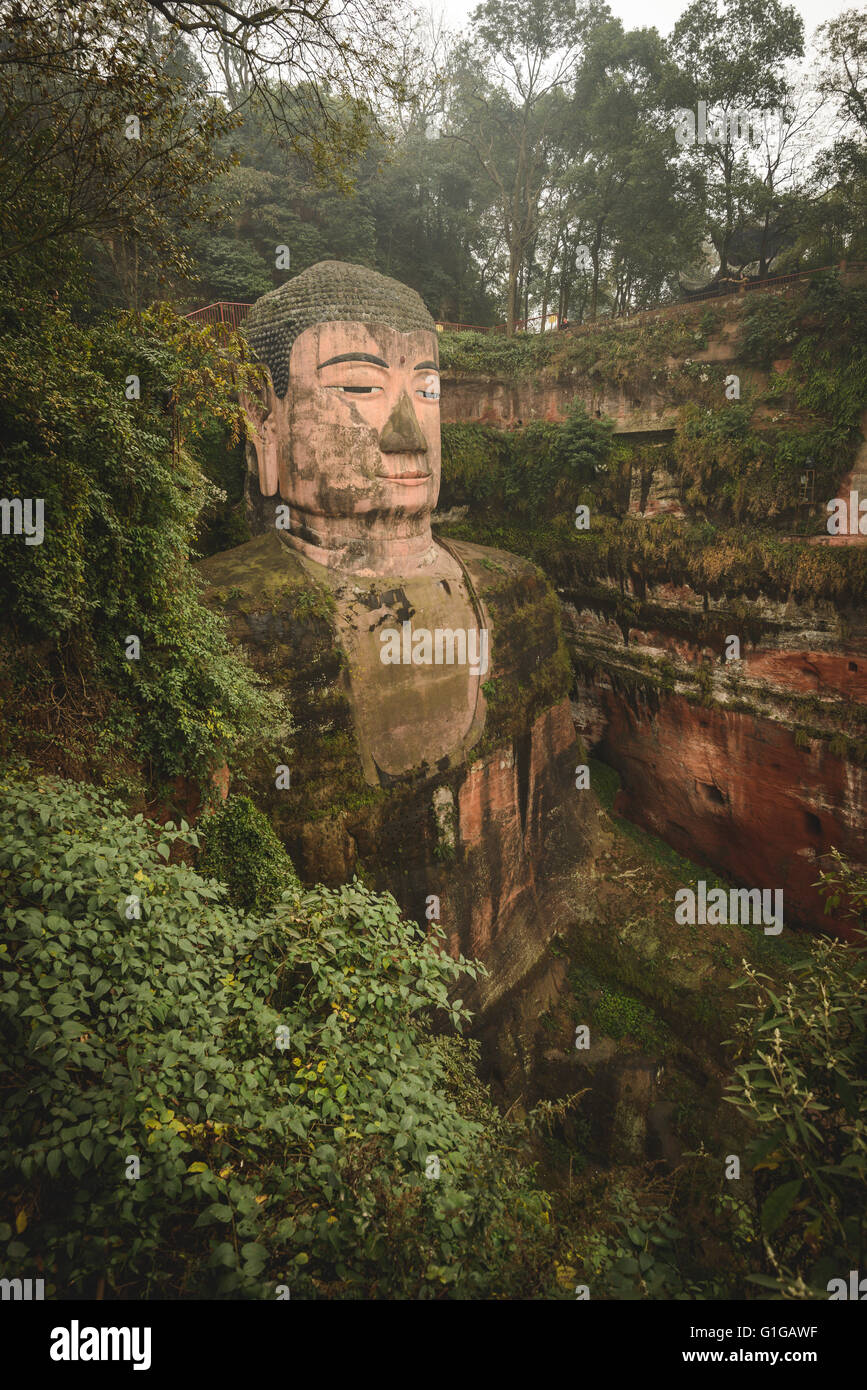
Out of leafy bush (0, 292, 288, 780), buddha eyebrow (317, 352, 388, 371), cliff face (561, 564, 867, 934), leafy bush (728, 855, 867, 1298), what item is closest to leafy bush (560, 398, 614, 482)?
cliff face (561, 564, 867, 934)

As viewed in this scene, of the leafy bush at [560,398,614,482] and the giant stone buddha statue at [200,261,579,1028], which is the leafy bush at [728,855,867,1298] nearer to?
the giant stone buddha statue at [200,261,579,1028]

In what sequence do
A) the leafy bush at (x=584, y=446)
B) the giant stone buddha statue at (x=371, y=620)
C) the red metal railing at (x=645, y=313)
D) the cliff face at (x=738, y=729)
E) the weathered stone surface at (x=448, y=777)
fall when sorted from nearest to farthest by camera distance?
the weathered stone surface at (x=448, y=777) < the giant stone buddha statue at (x=371, y=620) < the cliff face at (x=738, y=729) < the red metal railing at (x=645, y=313) < the leafy bush at (x=584, y=446)

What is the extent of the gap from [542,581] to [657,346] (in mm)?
6144

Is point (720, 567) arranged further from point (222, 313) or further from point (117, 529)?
point (222, 313)

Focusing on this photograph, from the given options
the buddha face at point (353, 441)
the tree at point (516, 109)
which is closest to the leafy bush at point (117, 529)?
the buddha face at point (353, 441)

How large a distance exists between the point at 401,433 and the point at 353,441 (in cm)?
59

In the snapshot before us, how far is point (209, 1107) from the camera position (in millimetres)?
2883

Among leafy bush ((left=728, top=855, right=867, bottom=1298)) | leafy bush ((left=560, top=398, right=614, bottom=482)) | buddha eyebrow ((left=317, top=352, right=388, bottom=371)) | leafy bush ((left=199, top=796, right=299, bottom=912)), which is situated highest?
leafy bush ((left=560, top=398, right=614, bottom=482))

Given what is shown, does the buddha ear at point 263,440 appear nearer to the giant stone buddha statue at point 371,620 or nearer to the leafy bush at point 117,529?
the giant stone buddha statue at point 371,620

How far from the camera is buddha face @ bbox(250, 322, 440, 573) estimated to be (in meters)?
7.89

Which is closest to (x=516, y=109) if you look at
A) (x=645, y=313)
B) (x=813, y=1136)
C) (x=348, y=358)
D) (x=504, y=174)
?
(x=504, y=174)

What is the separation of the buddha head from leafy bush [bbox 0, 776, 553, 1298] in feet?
17.3

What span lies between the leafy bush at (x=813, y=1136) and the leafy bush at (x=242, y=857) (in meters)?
3.95

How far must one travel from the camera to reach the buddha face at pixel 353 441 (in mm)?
7895
